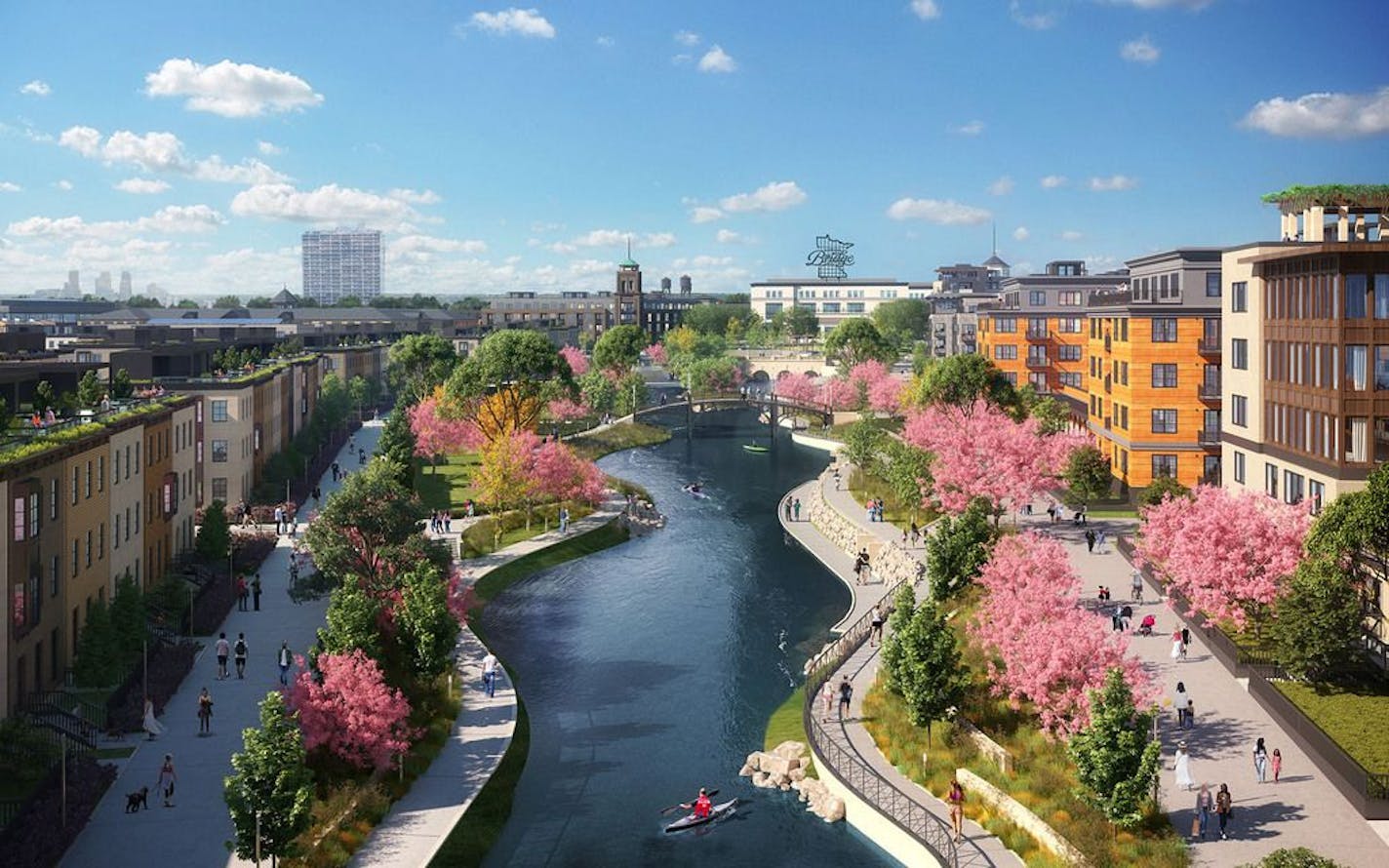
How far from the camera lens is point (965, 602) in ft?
197

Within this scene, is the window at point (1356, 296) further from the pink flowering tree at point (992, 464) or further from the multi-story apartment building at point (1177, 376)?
the multi-story apartment building at point (1177, 376)

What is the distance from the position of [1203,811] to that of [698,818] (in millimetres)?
15479

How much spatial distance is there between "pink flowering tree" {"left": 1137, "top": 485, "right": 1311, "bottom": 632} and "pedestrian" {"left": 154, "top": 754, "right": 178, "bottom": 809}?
121ft

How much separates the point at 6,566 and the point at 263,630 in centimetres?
1837

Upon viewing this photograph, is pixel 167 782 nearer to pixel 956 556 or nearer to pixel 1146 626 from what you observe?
pixel 956 556

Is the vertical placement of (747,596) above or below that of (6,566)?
below

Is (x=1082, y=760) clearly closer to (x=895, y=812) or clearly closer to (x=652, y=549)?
(x=895, y=812)

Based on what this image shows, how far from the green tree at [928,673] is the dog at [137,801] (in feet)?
81.0

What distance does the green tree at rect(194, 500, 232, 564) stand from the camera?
65.5 metres

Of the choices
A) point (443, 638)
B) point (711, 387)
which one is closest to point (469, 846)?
point (443, 638)

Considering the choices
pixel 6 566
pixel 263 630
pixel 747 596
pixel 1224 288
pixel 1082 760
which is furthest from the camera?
pixel 747 596

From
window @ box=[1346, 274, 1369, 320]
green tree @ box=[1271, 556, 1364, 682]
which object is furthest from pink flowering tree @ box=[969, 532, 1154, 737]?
window @ box=[1346, 274, 1369, 320]

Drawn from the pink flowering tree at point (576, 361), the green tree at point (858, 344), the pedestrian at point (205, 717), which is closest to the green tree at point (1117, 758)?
the pedestrian at point (205, 717)

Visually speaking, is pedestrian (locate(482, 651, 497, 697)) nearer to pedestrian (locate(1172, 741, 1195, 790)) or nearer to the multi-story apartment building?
pedestrian (locate(1172, 741, 1195, 790))
